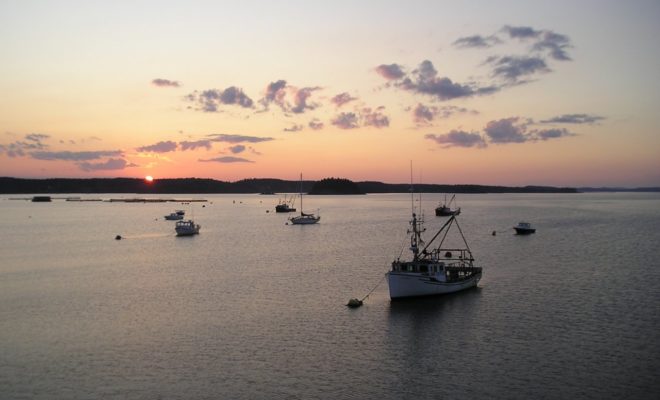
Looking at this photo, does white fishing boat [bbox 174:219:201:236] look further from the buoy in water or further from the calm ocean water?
the buoy in water

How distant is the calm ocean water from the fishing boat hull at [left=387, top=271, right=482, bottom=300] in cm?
105

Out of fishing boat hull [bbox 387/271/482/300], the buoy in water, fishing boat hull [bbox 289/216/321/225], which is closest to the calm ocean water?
the buoy in water

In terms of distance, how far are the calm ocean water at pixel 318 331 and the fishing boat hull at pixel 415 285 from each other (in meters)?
1.05

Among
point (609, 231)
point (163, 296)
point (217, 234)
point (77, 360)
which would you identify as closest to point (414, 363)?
point (77, 360)

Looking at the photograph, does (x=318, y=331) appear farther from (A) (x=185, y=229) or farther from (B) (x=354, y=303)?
(A) (x=185, y=229)

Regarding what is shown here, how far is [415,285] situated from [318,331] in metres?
15.3

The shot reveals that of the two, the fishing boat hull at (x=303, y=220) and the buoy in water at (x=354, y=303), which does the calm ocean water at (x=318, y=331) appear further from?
the fishing boat hull at (x=303, y=220)

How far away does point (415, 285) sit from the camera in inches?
2287

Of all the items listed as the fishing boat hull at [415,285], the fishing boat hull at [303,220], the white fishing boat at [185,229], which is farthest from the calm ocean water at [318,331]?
the fishing boat hull at [303,220]

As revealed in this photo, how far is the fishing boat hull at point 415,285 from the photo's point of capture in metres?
57.2

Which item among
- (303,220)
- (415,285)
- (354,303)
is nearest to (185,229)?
(303,220)

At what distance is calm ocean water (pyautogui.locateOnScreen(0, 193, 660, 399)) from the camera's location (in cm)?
3484

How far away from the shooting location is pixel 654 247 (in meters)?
106

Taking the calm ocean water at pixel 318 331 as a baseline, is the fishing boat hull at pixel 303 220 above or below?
above
